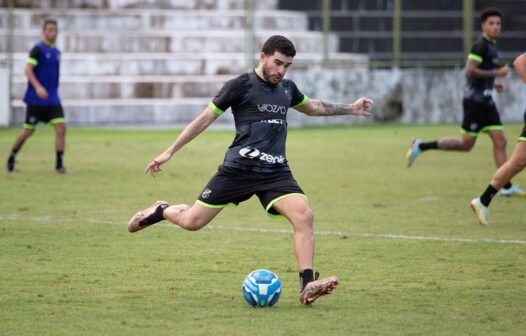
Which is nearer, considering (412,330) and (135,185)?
(412,330)

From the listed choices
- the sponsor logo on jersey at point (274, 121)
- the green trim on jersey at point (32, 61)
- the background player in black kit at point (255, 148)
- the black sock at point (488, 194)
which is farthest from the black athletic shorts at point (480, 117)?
the sponsor logo on jersey at point (274, 121)

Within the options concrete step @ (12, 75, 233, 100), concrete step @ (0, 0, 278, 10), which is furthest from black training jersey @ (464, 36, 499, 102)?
concrete step @ (0, 0, 278, 10)

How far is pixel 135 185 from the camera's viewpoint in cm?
1605

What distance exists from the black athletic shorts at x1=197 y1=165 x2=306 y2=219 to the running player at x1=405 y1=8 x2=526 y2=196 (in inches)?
279

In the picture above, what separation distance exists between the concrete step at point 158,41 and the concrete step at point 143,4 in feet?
Answer: 3.40

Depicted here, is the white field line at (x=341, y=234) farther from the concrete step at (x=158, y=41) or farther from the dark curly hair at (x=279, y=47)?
the concrete step at (x=158, y=41)

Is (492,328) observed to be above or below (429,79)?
above

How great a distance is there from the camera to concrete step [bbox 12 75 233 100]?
29531mm

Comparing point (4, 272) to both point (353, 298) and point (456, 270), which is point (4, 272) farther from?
point (456, 270)

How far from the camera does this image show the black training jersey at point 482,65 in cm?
1479

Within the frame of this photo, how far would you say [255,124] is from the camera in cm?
812

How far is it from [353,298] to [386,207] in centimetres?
574

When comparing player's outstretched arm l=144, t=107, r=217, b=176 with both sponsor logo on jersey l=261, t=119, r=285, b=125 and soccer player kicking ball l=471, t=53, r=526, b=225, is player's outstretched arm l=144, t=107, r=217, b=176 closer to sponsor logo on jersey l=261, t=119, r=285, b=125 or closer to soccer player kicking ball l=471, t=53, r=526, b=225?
sponsor logo on jersey l=261, t=119, r=285, b=125

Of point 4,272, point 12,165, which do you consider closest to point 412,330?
point 4,272
